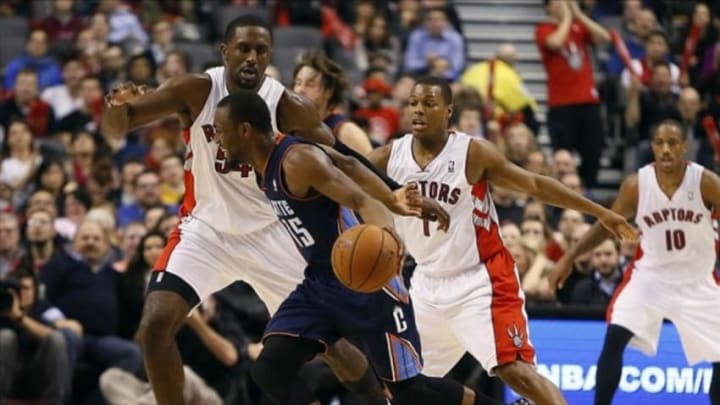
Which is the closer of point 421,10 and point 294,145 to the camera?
point 294,145

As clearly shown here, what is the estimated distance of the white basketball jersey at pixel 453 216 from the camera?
8.59 metres

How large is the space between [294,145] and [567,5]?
7.85 meters

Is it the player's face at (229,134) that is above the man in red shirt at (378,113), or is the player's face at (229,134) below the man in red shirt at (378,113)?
above

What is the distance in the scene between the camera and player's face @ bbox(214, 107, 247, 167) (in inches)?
290

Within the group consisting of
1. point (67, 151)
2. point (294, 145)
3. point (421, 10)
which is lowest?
point (67, 151)

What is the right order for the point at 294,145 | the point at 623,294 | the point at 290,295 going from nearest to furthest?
the point at 294,145 < the point at 290,295 < the point at 623,294

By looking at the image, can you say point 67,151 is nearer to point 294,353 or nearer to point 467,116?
point 467,116

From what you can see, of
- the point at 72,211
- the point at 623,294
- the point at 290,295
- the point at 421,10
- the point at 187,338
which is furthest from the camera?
the point at 421,10

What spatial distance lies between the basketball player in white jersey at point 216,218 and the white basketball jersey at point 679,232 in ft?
7.69

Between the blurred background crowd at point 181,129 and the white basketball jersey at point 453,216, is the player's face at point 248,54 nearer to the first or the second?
the white basketball jersey at point 453,216

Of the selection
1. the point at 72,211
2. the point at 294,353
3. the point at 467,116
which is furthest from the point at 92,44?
the point at 294,353

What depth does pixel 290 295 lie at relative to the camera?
781 cm

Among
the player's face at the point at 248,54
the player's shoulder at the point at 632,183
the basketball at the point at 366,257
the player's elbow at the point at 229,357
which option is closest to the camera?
the basketball at the point at 366,257

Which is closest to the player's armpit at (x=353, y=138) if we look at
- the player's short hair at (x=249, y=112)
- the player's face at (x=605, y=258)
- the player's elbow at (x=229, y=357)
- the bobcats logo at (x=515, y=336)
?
the bobcats logo at (x=515, y=336)
